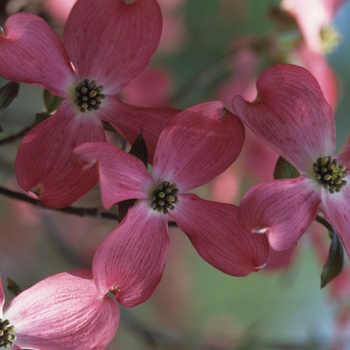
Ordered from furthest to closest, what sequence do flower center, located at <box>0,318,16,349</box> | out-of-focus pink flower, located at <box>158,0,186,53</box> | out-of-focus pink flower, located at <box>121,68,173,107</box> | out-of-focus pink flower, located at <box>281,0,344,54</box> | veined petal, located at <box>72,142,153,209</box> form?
out-of-focus pink flower, located at <box>158,0,186,53</box>, out-of-focus pink flower, located at <box>121,68,173,107</box>, out-of-focus pink flower, located at <box>281,0,344,54</box>, flower center, located at <box>0,318,16,349</box>, veined petal, located at <box>72,142,153,209</box>

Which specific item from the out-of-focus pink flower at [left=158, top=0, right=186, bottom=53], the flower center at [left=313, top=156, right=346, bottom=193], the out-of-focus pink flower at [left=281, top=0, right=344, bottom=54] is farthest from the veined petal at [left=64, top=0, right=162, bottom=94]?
the out-of-focus pink flower at [left=158, top=0, right=186, bottom=53]

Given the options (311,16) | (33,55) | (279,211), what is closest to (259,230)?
(279,211)

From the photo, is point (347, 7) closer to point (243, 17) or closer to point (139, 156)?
point (243, 17)

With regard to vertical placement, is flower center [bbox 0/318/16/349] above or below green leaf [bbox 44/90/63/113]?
below

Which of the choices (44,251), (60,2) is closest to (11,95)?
(60,2)

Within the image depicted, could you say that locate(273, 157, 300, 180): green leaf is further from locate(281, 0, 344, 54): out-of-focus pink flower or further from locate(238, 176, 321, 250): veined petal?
locate(281, 0, 344, 54): out-of-focus pink flower

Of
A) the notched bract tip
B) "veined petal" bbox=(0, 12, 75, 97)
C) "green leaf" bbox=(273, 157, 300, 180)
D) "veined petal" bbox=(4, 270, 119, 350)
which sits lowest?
"veined petal" bbox=(4, 270, 119, 350)

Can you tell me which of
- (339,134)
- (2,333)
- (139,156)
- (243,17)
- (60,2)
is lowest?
(2,333)
